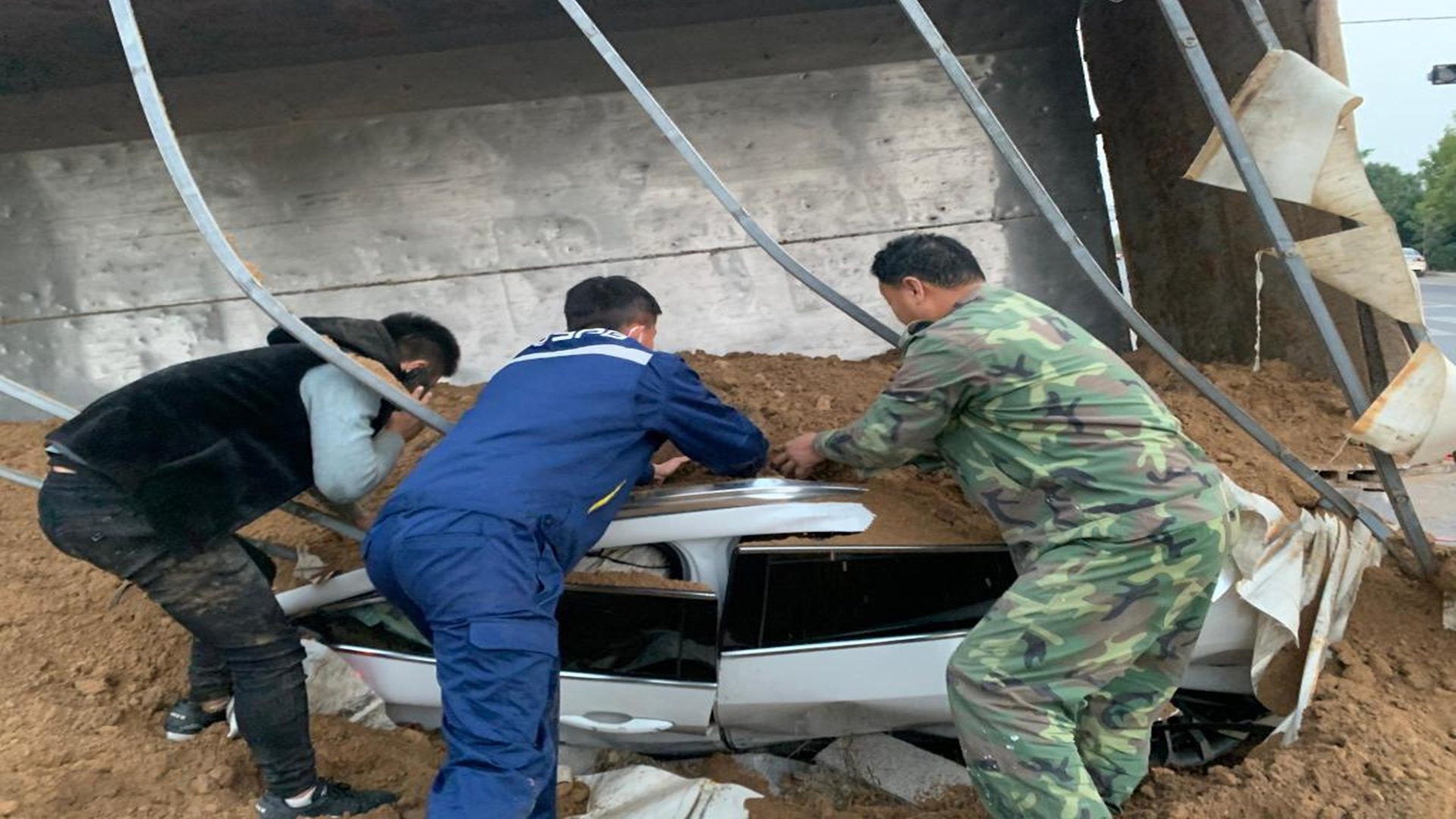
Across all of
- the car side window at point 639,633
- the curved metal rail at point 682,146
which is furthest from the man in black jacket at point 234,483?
the curved metal rail at point 682,146

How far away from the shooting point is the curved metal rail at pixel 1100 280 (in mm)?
2500

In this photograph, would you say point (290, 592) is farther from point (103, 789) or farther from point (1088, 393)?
point (1088, 393)

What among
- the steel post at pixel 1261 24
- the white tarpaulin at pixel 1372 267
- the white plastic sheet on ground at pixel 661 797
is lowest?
the white plastic sheet on ground at pixel 661 797

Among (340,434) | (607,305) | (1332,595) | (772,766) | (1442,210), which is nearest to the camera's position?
(340,434)

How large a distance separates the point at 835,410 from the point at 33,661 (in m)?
3.25

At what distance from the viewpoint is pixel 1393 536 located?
290cm

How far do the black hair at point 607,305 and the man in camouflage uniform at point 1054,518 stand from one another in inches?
27.9

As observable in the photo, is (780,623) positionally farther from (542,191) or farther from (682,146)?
(542,191)

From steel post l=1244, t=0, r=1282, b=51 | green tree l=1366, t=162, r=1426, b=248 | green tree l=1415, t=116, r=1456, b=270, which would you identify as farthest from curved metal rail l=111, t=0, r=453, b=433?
green tree l=1366, t=162, r=1426, b=248

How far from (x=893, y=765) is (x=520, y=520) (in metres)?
1.56

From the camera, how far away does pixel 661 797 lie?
2.47 metres

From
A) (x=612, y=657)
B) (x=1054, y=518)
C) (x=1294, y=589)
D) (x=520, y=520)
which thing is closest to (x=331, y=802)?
(x=612, y=657)

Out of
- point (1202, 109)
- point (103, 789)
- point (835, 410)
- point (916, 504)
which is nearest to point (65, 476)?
point (103, 789)

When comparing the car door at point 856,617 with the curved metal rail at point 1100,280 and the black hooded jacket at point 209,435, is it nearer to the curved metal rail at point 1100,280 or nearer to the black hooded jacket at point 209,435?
the curved metal rail at point 1100,280
